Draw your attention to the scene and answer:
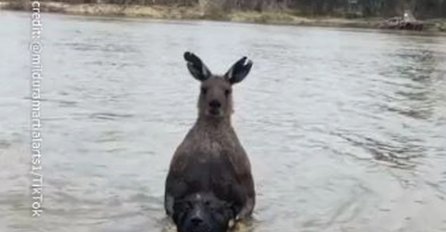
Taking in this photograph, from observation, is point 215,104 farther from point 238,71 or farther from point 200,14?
point 200,14

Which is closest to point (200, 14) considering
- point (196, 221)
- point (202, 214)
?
point (202, 214)

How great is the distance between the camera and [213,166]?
1030cm

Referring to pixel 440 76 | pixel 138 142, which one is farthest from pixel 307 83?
pixel 138 142

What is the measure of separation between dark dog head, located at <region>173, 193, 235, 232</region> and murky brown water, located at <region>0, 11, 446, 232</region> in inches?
54.0

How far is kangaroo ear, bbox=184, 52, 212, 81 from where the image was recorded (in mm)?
10727

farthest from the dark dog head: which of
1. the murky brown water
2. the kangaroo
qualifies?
the murky brown water

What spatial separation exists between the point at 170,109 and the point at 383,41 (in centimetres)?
3955

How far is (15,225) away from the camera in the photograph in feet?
36.6

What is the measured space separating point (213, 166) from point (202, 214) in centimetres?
96

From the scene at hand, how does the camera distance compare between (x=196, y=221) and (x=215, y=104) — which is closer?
(x=196, y=221)

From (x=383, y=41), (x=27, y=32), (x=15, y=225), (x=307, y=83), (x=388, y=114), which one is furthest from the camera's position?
(x=383, y=41)

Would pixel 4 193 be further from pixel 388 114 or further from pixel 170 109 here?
pixel 388 114

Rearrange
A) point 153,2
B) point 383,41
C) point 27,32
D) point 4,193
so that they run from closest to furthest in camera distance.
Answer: point 4,193 → point 27,32 → point 383,41 → point 153,2

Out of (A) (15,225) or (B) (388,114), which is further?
(B) (388,114)
